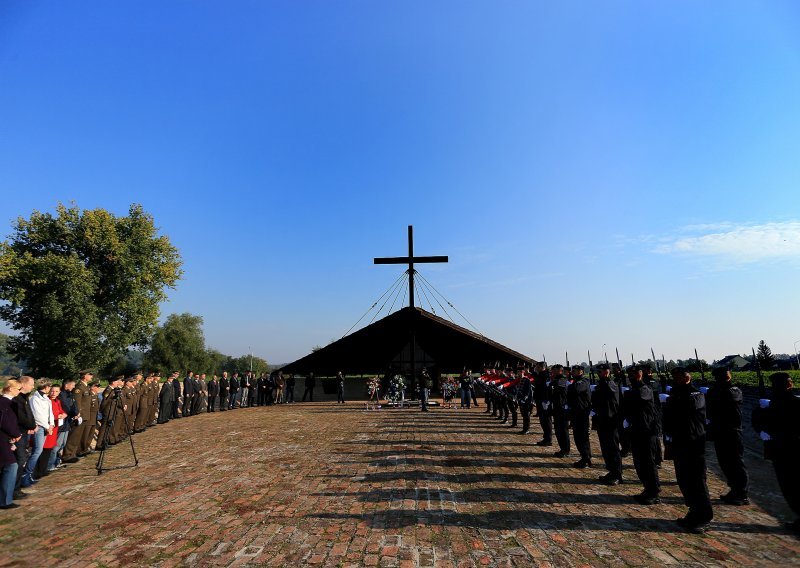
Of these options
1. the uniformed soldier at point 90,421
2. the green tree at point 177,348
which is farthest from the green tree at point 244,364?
the uniformed soldier at point 90,421

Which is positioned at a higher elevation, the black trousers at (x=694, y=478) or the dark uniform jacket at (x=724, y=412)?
the dark uniform jacket at (x=724, y=412)

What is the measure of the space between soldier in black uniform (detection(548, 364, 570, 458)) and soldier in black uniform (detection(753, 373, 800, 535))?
13.2 feet

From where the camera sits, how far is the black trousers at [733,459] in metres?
6.21

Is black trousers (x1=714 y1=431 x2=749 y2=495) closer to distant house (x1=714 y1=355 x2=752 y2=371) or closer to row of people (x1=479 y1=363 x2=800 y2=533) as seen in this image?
row of people (x1=479 y1=363 x2=800 y2=533)

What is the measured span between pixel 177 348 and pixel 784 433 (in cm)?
7310

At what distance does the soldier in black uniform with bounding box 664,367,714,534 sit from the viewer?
5.25 meters

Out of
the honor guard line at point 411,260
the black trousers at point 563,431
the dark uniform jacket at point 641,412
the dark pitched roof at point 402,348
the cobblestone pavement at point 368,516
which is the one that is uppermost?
the honor guard line at point 411,260

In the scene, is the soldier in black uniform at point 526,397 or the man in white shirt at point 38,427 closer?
the man in white shirt at point 38,427

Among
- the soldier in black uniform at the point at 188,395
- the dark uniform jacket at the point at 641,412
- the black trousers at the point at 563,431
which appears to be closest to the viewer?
the dark uniform jacket at the point at 641,412

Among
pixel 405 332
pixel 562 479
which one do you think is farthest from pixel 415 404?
pixel 562 479

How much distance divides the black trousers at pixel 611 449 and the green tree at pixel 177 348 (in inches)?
2601

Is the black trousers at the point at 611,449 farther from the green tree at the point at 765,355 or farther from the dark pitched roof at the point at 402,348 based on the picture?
the green tree at the point at 765,355

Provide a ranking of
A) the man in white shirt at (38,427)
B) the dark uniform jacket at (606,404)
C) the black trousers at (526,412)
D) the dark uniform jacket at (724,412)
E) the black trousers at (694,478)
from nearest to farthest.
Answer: the black trousers at (694,478)
the dark uniform jacket at (724,412)
the man in white shirt at (38,427)
the dark uniform jacket at (606,404)
the black trousers at (526,412)

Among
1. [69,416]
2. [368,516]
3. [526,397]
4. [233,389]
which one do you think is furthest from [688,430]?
[233,389]
